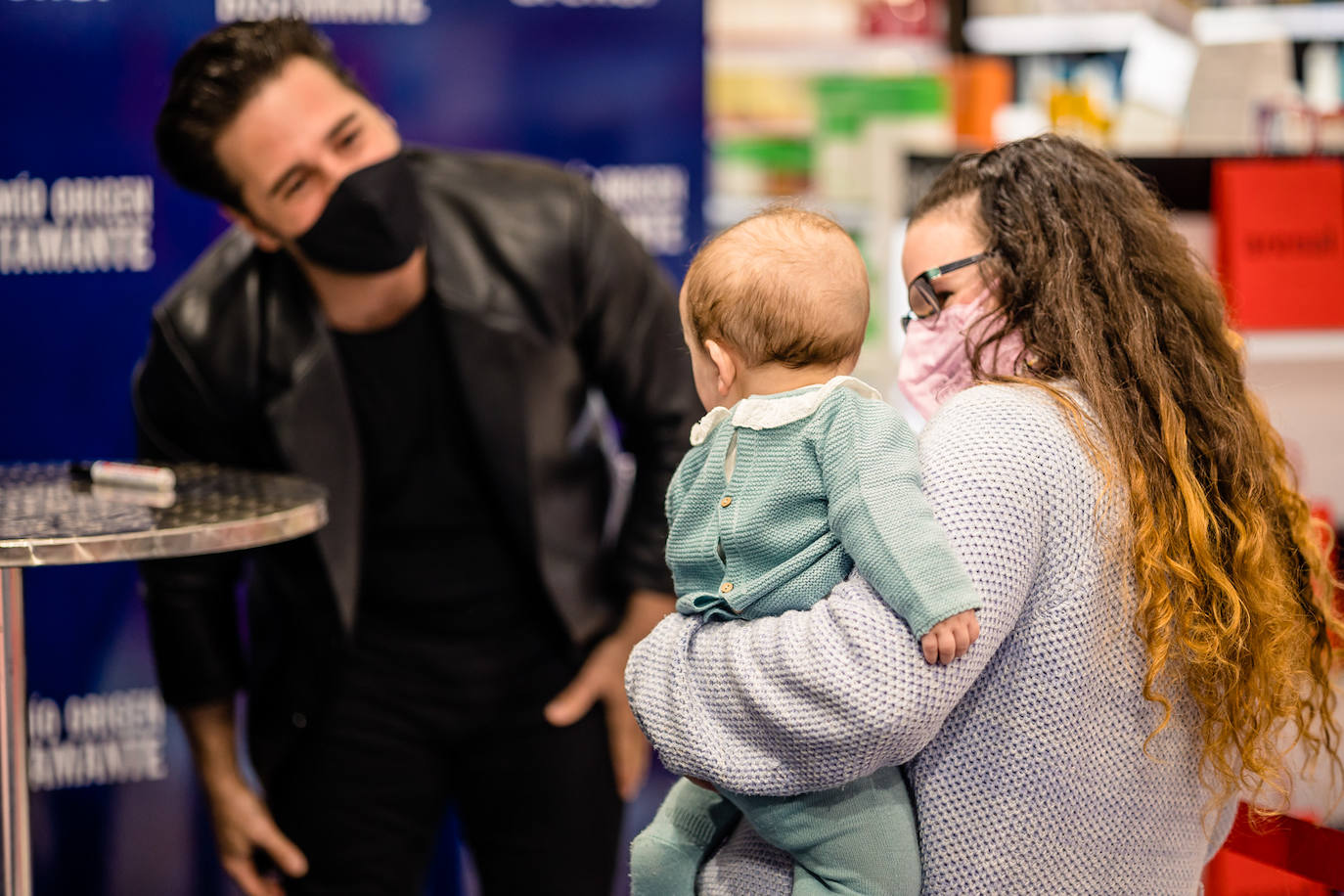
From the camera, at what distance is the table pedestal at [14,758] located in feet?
5.66

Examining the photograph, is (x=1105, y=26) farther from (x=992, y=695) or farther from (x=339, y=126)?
(x=992, y=695)

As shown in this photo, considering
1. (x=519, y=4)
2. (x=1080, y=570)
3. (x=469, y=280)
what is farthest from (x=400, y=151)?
(x=1080, y=570)

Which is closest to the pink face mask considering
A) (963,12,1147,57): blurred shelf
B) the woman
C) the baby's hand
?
the woman

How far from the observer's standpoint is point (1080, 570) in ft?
3.88

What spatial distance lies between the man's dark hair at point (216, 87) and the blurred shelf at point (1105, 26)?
4.24 meters

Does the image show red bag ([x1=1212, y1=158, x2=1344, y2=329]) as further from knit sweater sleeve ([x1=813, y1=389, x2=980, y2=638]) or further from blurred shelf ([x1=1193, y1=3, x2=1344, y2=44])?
blurred shelf ([x1=1193, y1=3, x2=1344, y2=44])

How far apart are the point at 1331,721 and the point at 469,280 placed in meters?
1.48

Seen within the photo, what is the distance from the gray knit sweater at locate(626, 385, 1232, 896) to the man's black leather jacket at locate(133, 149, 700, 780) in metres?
1.05

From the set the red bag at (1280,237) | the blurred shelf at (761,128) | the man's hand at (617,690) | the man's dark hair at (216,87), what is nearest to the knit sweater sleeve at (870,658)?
the man's hand at (617,690)

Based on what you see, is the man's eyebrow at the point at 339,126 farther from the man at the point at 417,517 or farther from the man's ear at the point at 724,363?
the man's ear at the point at 724,363

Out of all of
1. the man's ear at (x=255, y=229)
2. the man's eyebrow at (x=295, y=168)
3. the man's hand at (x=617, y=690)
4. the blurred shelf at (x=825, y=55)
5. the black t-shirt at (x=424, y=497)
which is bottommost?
the man's hand at (x=617, y=690)

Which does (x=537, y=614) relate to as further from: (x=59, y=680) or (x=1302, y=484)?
(x=1302, y=484)

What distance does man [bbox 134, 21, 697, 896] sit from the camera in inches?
87.4

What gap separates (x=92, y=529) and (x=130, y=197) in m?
1.19
